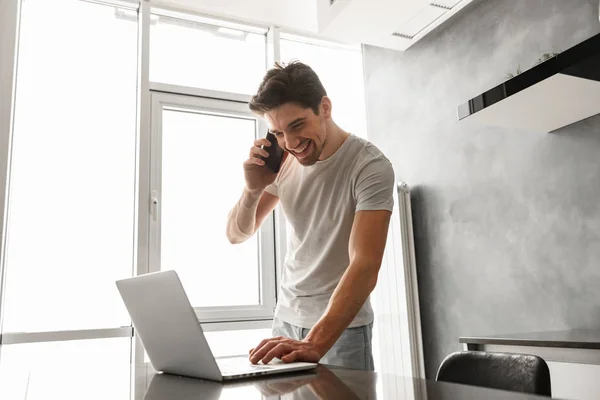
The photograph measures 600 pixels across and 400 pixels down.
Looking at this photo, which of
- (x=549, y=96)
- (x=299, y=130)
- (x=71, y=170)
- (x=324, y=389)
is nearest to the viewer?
(x=324, y=389)

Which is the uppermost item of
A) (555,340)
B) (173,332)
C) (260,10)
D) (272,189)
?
(260,10)

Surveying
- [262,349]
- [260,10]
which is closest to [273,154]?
[262,349]

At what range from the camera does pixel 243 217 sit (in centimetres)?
160

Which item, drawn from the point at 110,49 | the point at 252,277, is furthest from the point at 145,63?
the point at 252,277

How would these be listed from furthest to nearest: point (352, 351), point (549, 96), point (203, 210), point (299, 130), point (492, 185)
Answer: point (203, 210)
point (492, 185)
point (549, 96)
point (299, 130)
point (352, 351)

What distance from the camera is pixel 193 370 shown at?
883 millimetres

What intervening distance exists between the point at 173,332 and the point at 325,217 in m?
0.64

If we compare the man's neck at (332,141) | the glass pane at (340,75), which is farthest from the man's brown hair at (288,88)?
the glass pane at (340,75)

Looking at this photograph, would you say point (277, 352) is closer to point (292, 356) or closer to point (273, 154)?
point (292, 356)

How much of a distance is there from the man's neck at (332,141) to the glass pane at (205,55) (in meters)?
1.84

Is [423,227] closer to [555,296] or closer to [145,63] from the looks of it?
[555,296]

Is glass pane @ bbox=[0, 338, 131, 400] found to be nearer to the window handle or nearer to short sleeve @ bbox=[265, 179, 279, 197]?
short sleeve @ bbox=[265, 179, 279, 197]

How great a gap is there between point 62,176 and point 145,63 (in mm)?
774

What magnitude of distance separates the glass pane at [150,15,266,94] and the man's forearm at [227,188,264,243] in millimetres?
1686
